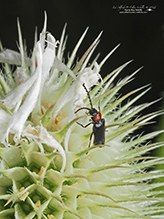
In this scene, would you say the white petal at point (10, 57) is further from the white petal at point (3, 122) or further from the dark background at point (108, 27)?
the dark background at point (108, 27)

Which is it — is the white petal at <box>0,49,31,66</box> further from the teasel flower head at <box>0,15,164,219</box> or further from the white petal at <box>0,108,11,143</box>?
the white petal at <box>0,108,11,143</box>

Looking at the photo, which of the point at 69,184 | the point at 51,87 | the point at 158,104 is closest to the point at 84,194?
the point at 69,184

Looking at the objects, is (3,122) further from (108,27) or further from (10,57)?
(108,27)

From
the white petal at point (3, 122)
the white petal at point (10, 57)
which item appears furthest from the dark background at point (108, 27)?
the white petal at point (3, 122)

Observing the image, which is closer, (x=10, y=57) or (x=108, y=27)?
(x=10, y=57)

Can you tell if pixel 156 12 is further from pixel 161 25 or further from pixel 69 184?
pixel 69 184

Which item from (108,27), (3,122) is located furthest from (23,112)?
(108,27)

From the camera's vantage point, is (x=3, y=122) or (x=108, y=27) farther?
(x=108, y=27)

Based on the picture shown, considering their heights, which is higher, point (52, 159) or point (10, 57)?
point (10, 57)

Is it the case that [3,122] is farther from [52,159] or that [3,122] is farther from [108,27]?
[108,27]
